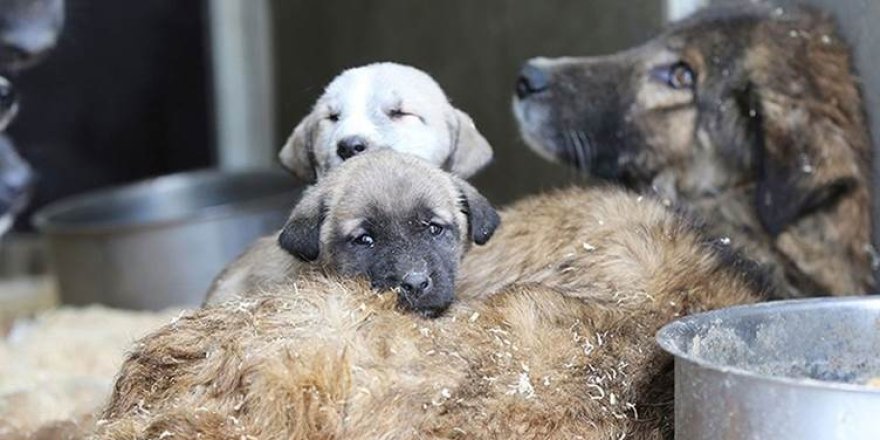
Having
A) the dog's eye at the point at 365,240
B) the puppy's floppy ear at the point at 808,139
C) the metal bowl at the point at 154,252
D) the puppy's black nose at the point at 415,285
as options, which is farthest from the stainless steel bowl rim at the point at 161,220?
the puppy's black nose at the point at 415,285

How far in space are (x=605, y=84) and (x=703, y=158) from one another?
34 centimetres

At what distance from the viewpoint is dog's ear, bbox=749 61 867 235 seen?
3.93 metres

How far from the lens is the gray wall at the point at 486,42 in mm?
5078

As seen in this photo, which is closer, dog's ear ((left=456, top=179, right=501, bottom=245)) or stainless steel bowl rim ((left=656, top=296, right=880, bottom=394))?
stainless steel bowl rim ((left=656, top=296, right=880, bottom=394))

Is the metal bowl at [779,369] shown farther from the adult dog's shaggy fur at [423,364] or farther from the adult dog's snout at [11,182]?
the adult dog's snout at [11,182]

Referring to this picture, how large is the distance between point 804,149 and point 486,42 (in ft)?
6.27

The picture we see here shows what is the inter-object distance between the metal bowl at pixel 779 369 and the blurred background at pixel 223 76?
254cm

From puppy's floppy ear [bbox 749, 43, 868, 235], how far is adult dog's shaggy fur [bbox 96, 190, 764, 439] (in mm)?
970

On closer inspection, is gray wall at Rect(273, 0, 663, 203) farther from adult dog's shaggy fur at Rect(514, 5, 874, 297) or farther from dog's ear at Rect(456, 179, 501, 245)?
dog's ear at Rect(456, 179, 501, 245)

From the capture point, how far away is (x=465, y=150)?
3.64 m

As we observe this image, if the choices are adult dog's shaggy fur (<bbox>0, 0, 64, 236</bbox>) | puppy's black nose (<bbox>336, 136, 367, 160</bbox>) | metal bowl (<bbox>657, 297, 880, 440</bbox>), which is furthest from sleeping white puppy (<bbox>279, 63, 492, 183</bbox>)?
adult dog's shaggy fur (<bbox>0, 0, 64, 236</bbox>)

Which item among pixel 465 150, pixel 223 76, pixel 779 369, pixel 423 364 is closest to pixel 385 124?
pixel 465 150

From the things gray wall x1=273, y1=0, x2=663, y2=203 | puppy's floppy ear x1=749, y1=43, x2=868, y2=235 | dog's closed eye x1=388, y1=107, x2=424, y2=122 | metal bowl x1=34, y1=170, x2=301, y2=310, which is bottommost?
metal bowl x1=34, y1=170, x2=301, y2=310

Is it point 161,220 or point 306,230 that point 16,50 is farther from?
point 306,230
